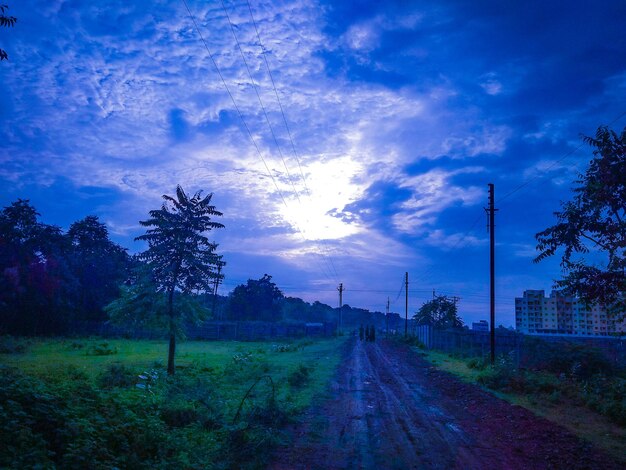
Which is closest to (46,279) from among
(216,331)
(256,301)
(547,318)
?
(216,331)

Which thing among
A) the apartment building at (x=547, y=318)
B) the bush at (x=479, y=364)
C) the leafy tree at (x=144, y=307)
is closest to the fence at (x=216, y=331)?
the leafy tree at (x=144, y=307)

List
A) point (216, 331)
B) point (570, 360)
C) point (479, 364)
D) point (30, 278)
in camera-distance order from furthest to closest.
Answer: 1. point (216, 331)
2. point (30, 278)
3. point (479, 364)
4. point (570, 360)

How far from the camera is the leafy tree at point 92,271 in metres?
55.2

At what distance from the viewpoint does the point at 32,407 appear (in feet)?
21.4

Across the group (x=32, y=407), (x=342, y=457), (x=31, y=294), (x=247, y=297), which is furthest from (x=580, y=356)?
(x=247, y=297)

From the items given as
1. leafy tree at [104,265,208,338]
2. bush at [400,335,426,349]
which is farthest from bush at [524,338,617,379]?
bush at [400,335,426,349]

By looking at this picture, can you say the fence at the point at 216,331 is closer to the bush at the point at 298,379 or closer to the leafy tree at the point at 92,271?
the leafy tree at the point at 92,271

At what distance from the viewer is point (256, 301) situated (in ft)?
344

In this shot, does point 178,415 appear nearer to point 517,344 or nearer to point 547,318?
point 517,344

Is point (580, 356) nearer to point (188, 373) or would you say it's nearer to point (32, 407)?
point (188, 373)

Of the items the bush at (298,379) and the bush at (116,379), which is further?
the bush at (298,379)

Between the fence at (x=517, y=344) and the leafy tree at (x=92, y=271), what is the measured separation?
135ft

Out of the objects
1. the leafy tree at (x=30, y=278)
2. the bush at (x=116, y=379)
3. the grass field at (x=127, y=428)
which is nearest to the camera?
the grass field at (x=127, y=428)

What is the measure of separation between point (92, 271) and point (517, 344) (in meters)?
51.4
